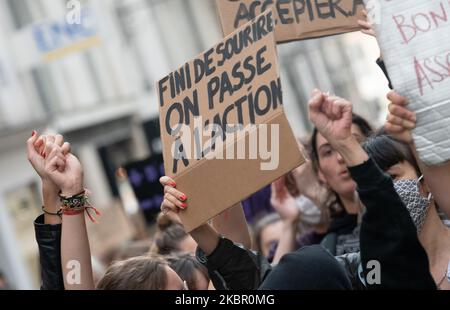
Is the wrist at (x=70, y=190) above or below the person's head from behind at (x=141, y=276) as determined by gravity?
above

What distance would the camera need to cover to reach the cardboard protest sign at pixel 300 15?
3248 millimetres

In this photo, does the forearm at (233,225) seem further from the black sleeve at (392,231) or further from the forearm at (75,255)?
the black sleeve at (392,231)

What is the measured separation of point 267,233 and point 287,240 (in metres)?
1.07

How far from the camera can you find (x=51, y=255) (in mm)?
2771

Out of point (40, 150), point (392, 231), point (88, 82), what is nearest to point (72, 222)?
point (40, 150)

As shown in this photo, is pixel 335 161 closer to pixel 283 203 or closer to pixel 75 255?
pixel 283 203

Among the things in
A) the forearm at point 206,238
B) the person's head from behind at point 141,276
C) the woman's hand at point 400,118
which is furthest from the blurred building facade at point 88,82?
the woman's hand at point 400,118

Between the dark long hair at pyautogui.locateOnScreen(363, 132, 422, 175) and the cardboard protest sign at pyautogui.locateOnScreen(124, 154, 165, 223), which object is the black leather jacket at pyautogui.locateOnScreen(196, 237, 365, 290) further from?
the cardboard protest sign at pyautogui.locateOnScreen(124, 154, 165, 223)

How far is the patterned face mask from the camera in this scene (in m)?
2.83

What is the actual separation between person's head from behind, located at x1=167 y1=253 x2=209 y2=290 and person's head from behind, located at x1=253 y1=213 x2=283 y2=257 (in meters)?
1.54

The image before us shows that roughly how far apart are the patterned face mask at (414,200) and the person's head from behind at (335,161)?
2.51 ft

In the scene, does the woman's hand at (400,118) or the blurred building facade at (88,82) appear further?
the blurred building facade at (88,82)

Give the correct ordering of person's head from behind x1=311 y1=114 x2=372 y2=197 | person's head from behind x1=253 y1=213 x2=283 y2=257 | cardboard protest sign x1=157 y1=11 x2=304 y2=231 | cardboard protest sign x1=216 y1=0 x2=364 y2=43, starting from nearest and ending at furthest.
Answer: cardboard protest sign x1=157 y1=11 x2=304 y2=231
cardboard protest sign x1=216 y1=0 x2=364 y2=43
person's head from behind x1=311 y1=114 x2=372 y2=197
person's head from behind x1=253 y1=213 x2=283 y2=257

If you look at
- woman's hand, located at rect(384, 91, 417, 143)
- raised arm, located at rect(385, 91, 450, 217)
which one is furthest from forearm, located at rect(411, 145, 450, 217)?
woman's hand, located at rect(384, 91, 417, 143)
